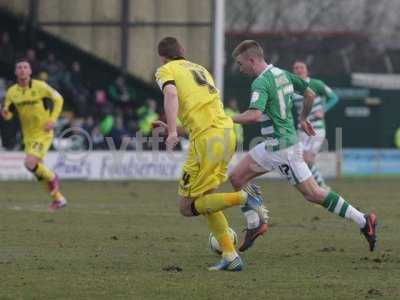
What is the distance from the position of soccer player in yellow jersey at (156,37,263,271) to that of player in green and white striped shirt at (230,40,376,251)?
66 centimetres

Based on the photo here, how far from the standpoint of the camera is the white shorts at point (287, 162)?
1205 cm

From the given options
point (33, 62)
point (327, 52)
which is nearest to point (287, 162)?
point (33, 62)

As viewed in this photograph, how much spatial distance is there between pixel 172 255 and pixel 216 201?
1.45m

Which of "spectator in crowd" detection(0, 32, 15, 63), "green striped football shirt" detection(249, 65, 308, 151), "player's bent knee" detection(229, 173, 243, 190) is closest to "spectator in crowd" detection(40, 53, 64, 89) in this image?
"spectator in crowd" detection(0, 32, 15, 63)

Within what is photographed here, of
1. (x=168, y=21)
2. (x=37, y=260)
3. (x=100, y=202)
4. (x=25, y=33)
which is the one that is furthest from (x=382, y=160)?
(x=37, y=260)

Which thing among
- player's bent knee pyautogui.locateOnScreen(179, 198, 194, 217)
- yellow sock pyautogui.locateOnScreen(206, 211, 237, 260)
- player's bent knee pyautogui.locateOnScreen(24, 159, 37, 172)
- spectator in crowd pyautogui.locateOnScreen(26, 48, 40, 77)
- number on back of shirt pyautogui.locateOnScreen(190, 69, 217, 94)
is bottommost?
spectator in crowd pyautogui.locateOnScreen(26, 48, 40, 77)

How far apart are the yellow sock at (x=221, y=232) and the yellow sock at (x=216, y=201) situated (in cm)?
12

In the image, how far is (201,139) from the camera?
430 inches

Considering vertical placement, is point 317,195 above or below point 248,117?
below

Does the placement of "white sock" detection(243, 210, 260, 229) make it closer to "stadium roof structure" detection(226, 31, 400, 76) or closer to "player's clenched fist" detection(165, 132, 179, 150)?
"player's clenched fist" detection(165, 132, 179, 150)

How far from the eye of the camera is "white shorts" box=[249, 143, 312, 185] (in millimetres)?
12055

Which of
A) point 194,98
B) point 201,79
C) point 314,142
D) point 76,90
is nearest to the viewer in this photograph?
point 194,98

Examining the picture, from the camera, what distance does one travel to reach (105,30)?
32844 millimetres

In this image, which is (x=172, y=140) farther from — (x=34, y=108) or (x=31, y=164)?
(x=34, y=108)
